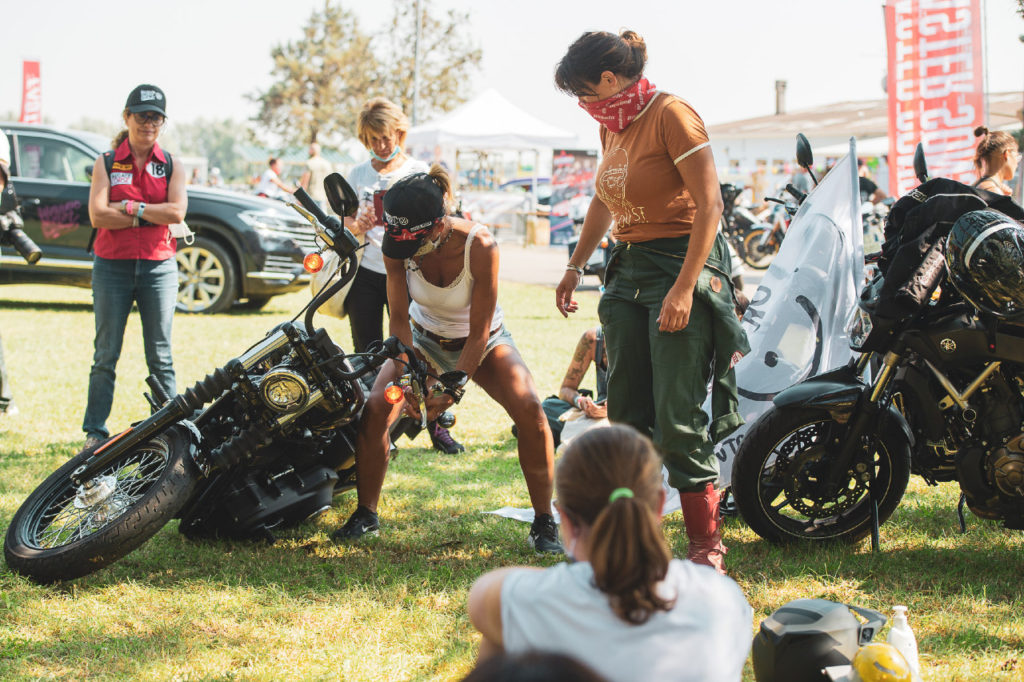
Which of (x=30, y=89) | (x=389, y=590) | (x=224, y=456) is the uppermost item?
(x=30, y=89)

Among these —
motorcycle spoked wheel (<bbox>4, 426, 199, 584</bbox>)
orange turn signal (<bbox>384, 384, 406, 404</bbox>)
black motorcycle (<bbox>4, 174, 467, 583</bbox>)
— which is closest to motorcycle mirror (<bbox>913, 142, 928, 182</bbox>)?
black motorcycle (<bbox>4, 174, 467, 583</bbox>)

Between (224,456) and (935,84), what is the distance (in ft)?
26.0

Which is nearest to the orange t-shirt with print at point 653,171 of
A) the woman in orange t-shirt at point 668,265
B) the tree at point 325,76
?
the woman in orange t-shirt at point 668,265

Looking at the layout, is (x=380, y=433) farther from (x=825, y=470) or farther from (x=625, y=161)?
(x=825, y=470)

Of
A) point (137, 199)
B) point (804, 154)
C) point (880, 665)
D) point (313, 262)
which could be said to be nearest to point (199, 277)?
point (137, 199)

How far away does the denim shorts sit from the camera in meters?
4.13

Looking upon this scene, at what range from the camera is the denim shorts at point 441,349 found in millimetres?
4133

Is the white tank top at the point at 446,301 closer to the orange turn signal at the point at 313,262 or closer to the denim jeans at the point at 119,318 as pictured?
the orange turn signal at the point at 313,262

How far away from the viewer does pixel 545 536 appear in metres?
4.09

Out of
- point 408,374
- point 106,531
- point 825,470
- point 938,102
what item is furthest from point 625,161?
point 938,102

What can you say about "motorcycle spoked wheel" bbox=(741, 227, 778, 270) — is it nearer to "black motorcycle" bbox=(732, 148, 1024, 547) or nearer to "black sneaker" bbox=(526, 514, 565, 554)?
"black motorcycle" bbox=(732, 148, 1024, 547)

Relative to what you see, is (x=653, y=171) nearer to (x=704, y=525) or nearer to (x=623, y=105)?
(x=623, y=105)

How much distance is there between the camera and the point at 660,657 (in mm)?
1696

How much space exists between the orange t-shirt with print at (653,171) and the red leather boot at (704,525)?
3.11ft
